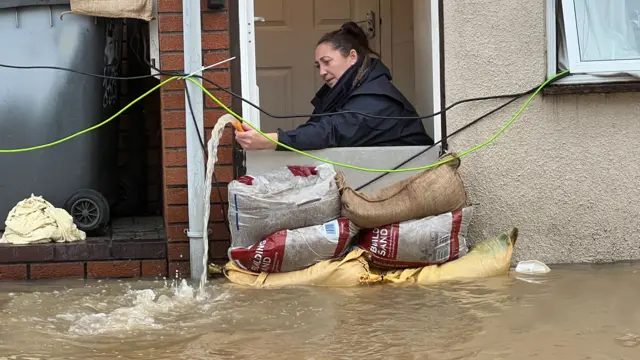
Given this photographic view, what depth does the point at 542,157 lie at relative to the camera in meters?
4.59

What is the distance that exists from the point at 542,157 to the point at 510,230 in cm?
43

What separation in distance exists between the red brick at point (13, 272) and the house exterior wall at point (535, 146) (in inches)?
89.4

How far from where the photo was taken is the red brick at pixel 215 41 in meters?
4.44

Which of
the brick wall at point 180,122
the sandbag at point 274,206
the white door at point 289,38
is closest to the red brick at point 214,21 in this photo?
the brick wall at point 180,122

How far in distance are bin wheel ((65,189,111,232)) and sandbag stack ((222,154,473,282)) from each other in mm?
784

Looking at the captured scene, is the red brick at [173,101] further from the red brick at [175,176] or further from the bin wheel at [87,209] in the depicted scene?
the bin wheel at [87,209]

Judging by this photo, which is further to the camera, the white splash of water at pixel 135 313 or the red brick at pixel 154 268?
the red brick at pixel 154 268

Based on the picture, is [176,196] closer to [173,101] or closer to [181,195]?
[181,195]

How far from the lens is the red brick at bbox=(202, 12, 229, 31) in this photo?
4426mm

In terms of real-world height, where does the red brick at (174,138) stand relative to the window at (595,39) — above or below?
below

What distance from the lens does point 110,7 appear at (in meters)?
4.45

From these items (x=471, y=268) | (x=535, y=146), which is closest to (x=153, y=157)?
(x=471, y=268)

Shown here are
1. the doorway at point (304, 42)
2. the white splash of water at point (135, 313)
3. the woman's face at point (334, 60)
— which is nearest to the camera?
the white splash of water at point (135, 313)

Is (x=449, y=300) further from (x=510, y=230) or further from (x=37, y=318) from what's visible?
(x=37, y=318)
